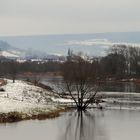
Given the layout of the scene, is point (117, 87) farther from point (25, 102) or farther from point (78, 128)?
point (78, 128)

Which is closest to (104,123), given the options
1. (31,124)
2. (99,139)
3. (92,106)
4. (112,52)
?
(31,124)

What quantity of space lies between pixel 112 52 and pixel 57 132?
128332 millimetres

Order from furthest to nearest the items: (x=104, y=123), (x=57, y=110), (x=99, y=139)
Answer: (x=57, y=110) < (x=104, y=123) < (x=99, y=139)

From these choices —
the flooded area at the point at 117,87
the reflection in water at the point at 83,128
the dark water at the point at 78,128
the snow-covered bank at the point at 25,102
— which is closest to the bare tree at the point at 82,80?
the snow-covered bank at the point at 25,102

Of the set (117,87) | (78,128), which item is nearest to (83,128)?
(78,128)

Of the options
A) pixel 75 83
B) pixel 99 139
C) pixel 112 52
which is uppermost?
pixel 112 52

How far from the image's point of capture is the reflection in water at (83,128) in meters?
31.3

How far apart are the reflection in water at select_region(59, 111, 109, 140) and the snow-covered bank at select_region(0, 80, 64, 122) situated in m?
2.52

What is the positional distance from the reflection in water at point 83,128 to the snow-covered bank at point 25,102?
99.2 inches

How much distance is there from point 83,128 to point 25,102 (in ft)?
33.9

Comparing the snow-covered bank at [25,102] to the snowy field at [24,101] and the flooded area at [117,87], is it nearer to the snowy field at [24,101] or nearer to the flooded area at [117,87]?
the snowy field at [24,101]

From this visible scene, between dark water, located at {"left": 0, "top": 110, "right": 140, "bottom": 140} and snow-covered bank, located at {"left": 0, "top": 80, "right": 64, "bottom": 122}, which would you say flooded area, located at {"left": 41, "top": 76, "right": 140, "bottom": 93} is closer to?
snow-covered bank, located at {"left": 0, "top": 80, "right": 64, "bottom": 122}

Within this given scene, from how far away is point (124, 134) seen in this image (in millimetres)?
32656

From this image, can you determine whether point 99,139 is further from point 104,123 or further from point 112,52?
point 112,52
